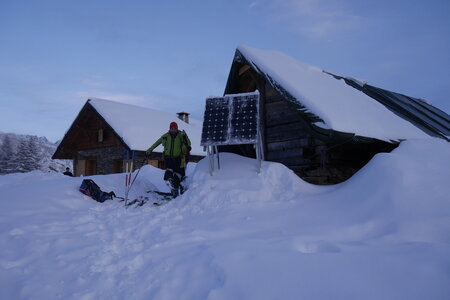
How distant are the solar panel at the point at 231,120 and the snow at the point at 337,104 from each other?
0.95 meters

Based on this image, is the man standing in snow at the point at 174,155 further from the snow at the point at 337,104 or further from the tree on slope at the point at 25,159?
the tree on slope at the point at 25,159

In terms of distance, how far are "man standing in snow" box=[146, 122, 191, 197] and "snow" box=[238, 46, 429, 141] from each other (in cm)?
258

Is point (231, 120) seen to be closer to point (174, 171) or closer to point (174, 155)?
point (174, 155)

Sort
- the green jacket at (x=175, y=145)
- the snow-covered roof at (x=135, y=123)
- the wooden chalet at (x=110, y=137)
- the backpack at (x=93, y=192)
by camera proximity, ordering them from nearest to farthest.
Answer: the backpack at (x=93, y=192) → the green jacket at (x=175, y=145) → the snow-covered roof at (x=135, y=123) → the wooden chalet at (x=110, y=137)

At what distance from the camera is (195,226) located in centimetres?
457

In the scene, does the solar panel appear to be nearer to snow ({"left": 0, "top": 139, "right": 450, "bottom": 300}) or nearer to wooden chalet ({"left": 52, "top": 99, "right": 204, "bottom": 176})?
snow ({"left": 0, "top": 139, "right": 450, "bottom": 300})

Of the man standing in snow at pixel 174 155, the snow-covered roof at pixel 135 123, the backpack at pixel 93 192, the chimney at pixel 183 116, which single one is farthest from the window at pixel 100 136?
the man standing in snow at pixel 174 155

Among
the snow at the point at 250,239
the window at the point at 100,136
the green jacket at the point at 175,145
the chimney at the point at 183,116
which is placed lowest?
the snow at the point at 250,239

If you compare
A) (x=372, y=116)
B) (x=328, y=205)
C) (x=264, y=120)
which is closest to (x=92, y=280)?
(x=328, y=205)

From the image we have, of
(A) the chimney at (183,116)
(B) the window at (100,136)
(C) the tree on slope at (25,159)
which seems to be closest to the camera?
(B) the window at (100,136)

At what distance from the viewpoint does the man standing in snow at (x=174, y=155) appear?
23.6 feet

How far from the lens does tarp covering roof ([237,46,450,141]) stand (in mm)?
6188

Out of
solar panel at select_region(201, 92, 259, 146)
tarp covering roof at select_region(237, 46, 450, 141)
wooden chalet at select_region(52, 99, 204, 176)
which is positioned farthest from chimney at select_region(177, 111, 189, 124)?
solar panel at select_region(201, 92, 259, 146)

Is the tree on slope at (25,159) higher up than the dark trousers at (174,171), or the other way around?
the tree on slope at (25,159)
